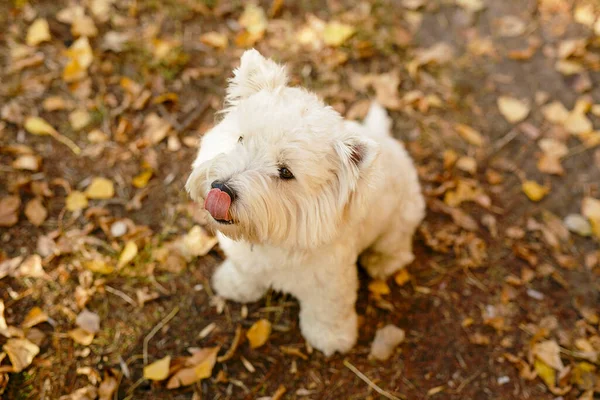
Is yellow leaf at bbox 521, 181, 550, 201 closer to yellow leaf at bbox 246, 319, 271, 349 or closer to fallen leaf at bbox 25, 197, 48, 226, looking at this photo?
yellow leaf at bbox 246, 319, 271, 349

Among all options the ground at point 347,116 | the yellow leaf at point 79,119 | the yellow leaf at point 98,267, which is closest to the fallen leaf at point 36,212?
the ground at point 347,116

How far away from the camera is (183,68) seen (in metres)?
4.27

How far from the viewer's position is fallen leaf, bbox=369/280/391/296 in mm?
3545

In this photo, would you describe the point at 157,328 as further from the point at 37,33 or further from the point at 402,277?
the point at 37,33

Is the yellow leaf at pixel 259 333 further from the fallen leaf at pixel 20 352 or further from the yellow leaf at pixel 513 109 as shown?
the yellow leaf at pixel 513 109

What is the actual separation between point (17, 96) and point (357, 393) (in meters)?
3.40

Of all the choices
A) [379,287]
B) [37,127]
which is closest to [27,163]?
[37,127]

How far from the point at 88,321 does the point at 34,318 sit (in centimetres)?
31

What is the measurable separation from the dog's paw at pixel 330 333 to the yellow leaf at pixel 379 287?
1.22ft

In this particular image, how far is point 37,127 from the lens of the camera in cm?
376

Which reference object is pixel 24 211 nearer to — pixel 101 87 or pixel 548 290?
pixel 101 87

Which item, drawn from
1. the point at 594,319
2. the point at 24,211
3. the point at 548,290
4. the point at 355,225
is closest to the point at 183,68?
the point at 24,211

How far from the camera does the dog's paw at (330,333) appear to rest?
10.3 feet

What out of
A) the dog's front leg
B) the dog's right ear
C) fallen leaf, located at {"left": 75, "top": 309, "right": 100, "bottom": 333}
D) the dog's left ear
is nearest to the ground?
fallen leaf, located at {"left": 75, "top": 309, "right": 100, "bottom": 333}
